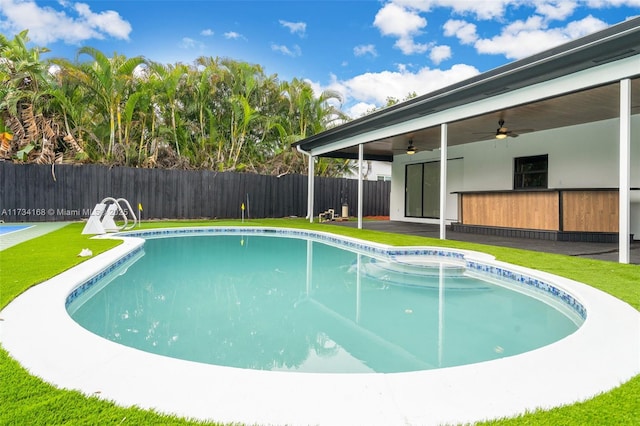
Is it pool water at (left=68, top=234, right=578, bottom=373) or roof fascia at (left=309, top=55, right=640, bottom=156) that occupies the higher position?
roof fascia at (left=309, top=55, right=640, bottom=156)

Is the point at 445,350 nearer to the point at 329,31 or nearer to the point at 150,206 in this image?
the point at 150,206

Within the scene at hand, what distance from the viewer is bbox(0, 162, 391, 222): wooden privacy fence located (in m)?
11.6

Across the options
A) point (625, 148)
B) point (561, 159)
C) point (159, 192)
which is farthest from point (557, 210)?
point (159, 192)

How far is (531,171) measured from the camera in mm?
10547

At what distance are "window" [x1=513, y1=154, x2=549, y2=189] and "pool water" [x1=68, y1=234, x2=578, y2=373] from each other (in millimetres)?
5898

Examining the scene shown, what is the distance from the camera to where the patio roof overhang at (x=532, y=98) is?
500 cm

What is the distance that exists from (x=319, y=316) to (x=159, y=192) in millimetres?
11227

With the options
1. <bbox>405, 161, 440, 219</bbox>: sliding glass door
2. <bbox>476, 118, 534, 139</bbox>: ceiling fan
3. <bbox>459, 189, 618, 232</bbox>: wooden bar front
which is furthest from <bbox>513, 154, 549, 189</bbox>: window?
<bbox>405, 161, 440, 219</bbox>: sliding glass door

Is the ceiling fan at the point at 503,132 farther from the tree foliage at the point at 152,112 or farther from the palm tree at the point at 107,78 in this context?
the palm tree at the point at 107,78

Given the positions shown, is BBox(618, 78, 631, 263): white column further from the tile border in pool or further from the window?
the window

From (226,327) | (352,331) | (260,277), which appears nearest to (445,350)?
(352,331)

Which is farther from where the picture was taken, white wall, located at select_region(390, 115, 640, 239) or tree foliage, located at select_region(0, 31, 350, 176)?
tree foliage, located at select_region(0, 31, 350, 176)

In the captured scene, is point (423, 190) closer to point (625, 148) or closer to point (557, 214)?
point (557, 214)

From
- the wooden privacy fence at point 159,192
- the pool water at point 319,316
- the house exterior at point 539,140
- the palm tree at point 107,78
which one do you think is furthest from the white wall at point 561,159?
the palm tree at point 107,78
